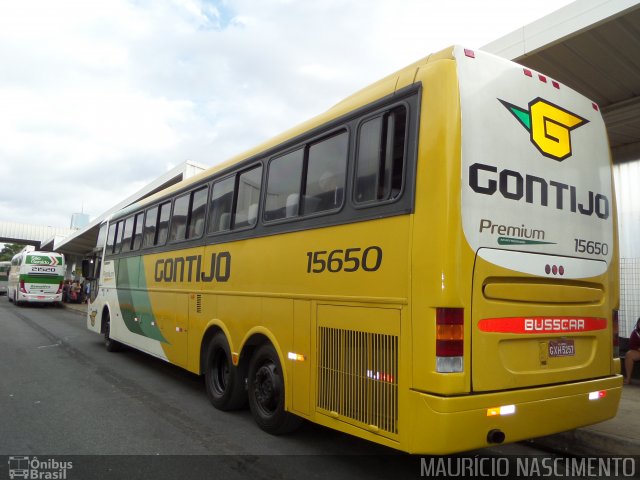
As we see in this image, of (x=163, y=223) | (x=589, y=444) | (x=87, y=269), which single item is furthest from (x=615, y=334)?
(x=87, y=269)

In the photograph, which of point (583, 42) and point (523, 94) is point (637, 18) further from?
point (523, 94)

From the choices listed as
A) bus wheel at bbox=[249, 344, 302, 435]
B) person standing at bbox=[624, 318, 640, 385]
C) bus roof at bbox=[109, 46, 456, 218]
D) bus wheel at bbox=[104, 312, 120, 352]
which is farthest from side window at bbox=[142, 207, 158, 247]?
person standing at bbox=[624, 318, 640, 385]

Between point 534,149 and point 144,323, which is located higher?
point 534,149

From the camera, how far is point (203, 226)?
272 inches

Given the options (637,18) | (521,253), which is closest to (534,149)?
(521,253)

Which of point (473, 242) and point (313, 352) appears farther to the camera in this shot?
point (313, 352)

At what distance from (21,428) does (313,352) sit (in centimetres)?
353

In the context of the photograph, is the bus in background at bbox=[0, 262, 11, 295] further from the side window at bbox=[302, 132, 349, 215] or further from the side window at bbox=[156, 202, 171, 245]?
the side window at bbox=[302, 132, 349, 215]

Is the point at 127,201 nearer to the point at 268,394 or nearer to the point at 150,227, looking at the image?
the point at 150,227

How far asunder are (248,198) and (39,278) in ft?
85.2

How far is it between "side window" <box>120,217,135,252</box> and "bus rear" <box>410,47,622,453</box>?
792 cm

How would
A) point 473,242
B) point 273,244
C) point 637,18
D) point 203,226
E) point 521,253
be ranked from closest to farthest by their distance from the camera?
point 473,242, point 521,253, point 273,244, point 637,18, point 203,226

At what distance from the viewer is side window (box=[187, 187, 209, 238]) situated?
6984mm

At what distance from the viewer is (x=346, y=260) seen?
13.4 ft
